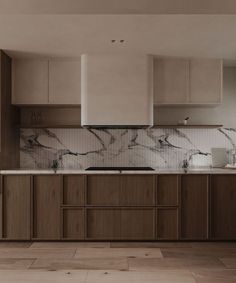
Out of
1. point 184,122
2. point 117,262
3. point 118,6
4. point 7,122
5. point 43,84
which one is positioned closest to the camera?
point 118,6

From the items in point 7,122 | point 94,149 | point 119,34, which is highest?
point 119,34

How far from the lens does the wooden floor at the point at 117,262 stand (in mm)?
3123

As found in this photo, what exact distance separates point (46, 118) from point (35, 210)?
123cm

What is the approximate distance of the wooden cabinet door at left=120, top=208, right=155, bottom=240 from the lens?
4.30 metres

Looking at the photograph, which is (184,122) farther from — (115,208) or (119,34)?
(119,34)

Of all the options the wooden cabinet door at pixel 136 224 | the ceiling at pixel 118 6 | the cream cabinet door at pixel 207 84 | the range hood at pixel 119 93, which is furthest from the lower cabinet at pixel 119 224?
the ceiling at pixel 118 6

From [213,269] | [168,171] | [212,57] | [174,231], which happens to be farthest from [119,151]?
[213,269]

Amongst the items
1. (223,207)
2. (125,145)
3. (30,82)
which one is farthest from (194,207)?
(30,82)

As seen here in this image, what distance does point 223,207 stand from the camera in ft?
14.2

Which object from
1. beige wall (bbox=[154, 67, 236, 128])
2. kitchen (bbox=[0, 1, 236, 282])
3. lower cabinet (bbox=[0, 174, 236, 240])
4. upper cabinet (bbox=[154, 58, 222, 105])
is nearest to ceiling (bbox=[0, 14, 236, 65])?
kitchen (bbox=[0, 1, 236, 282])

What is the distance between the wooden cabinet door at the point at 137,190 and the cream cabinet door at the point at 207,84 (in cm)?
111

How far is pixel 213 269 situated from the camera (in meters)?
3.35

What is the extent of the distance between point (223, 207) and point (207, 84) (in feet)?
4.73

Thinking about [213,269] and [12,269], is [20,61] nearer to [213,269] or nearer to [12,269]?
[12,269]
